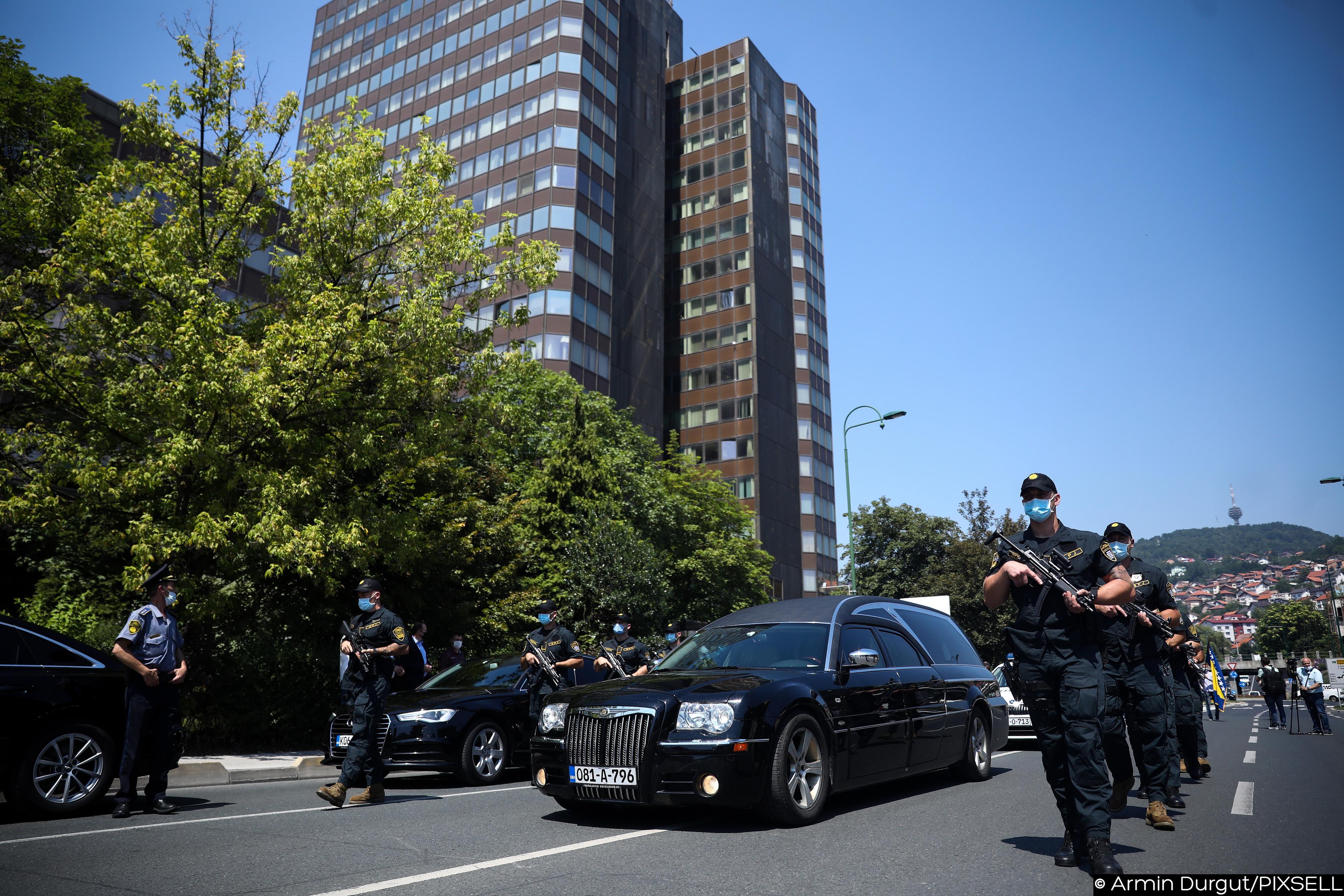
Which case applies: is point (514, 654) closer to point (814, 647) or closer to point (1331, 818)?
point (814, 647)

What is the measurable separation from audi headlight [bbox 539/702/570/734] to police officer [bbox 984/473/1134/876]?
318 cm

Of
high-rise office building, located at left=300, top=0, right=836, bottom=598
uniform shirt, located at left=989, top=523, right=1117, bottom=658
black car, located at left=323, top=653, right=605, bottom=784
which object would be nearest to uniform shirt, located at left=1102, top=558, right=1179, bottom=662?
uniform shirt, located at left=989, top=523, right=1117, bottom=658

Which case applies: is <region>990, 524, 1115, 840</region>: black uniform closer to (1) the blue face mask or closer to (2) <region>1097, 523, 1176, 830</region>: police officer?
(1) the blue face mask

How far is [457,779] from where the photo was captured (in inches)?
404

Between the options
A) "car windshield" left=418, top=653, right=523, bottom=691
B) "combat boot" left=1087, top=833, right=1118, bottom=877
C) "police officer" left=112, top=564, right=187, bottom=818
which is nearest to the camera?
"combat boot" left=1087, top=833, right=1118, bottom=877

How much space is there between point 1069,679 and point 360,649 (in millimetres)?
5513

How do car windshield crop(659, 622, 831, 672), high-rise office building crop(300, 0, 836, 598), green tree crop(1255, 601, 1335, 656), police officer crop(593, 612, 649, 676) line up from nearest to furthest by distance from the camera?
1. car windshield crop(659, 622, 831, 672)
2. police officer crop(593, 612, 649, 676)
3. high-rise office building crop(300, 0, 836, 598)
4. green tree crop(1255, 601, 1335, 656)

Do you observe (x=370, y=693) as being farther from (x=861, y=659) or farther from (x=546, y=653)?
(x=861, y=659)

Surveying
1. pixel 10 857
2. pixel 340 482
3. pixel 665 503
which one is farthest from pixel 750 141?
pixel 10 857

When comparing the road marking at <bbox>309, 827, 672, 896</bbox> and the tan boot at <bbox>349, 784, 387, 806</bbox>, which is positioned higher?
the road marking at <bbox>309, 827, 672, 896</bbox>

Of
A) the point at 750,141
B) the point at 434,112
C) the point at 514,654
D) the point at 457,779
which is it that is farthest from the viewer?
the point at 750,141

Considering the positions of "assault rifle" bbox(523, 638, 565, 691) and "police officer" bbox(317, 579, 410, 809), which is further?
"assault rifle" bbox(523, 638, 565, 691)

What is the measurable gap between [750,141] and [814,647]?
214ft

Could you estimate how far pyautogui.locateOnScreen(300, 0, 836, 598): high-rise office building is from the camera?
172 feet
